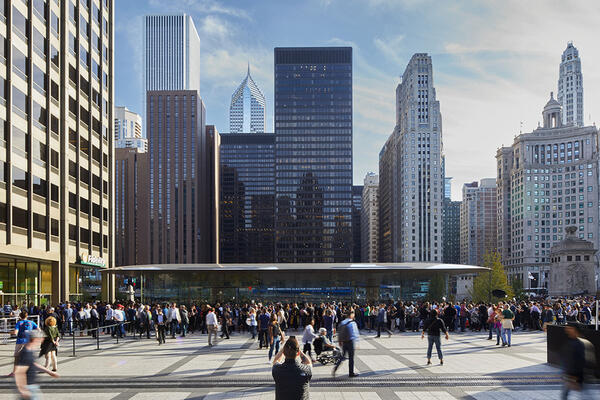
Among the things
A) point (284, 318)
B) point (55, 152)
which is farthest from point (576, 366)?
point (55, 152)

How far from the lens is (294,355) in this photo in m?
8.27

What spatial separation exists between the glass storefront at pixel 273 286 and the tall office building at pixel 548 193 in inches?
5192

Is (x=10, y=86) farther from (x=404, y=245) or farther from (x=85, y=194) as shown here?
(x=404, y=245)

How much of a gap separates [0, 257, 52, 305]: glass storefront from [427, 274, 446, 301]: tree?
31443 millimetres

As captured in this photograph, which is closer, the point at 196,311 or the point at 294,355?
the point at 294,355

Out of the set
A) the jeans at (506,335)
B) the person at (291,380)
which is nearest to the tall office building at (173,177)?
the jeans at (506,335)

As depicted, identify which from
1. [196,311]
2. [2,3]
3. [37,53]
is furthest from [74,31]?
[196,311]

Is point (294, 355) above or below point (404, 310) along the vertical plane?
above

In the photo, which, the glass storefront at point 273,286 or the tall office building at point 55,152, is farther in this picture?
the tall office building at point 55,152

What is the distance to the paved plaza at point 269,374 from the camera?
13602mm

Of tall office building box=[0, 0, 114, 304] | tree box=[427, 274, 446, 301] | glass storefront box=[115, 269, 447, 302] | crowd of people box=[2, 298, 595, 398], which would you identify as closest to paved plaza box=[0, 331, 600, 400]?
crowd of people box=[2, 298, 595, 398]

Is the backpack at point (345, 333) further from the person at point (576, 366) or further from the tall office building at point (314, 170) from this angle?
the tall office building at point (314, 170)

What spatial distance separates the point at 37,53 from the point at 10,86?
666cm

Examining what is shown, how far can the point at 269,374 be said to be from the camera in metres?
16.6
